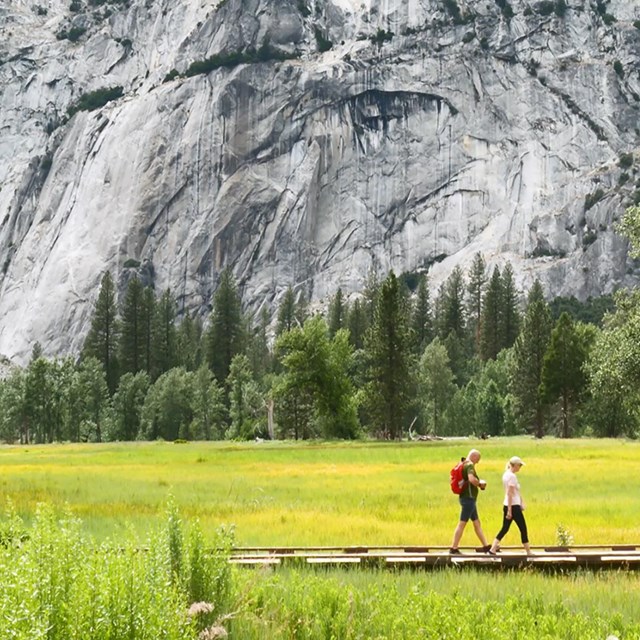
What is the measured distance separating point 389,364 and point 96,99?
5655 inches

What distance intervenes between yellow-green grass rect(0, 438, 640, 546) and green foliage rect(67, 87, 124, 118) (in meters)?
160

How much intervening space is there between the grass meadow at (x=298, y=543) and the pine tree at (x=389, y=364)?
107ft

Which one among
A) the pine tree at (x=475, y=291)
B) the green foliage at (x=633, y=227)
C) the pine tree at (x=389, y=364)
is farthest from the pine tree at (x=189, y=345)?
the green foliage at (x=633, y=227)

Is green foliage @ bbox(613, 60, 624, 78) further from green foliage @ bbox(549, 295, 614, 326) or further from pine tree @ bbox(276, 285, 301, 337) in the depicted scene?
Answer: pine tree @ bbox(276, 285, 301, 337)

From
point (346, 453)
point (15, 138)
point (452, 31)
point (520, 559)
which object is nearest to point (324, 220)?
point (452, 31)

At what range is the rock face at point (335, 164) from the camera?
537ft

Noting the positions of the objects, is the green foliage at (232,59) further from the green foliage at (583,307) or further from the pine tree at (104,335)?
the green foliage at (583,307)

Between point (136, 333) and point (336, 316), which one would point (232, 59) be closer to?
point (336, 316)

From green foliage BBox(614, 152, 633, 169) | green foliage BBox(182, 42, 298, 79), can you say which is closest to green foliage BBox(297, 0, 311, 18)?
green foliage BBox(182, 42, 298, 79)

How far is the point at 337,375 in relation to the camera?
2896 inches

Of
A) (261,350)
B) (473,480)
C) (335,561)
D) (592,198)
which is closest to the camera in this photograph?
(335,561)

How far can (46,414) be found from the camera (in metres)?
101

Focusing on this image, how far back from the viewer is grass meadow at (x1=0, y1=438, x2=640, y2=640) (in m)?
6.55

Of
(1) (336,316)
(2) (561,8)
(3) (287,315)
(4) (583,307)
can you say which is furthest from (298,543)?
(2) (561,8)
